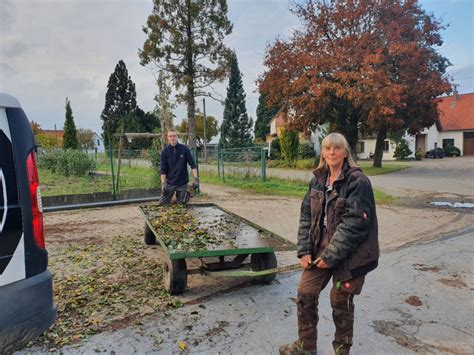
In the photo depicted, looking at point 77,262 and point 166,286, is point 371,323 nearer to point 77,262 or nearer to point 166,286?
point 166,286

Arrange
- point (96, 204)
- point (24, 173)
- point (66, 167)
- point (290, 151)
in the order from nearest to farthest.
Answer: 1. point (24, 173)
2. point (96, 204)
3. point (66, 167)
4. point (290, 151)

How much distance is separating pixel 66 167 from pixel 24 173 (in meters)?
18.2

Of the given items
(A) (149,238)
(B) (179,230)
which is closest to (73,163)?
(A) (149,238)

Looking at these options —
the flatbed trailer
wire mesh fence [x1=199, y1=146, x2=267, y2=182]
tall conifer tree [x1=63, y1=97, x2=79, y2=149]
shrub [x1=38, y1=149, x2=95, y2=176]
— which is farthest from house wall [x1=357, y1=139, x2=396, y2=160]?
the flatbed trailer

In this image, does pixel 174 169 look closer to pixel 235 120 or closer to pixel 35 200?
pixel 35 200

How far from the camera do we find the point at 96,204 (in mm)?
10930

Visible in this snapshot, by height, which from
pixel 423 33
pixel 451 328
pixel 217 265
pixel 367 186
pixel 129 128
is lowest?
pixel 451 328

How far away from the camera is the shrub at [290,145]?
2703cm

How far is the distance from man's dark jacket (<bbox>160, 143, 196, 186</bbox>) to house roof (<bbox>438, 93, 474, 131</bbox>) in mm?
45151

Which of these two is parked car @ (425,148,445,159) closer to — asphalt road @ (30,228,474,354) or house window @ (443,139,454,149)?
house window @ (443,139,454,149)

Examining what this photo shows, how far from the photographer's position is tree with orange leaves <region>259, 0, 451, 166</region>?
20766mm

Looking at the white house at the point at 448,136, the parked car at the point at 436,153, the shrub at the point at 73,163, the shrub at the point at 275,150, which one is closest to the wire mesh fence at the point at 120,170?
the shrub at the point at 73,163

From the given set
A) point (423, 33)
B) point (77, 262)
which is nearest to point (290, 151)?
point (423, 33)

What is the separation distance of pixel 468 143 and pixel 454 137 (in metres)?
1.69
